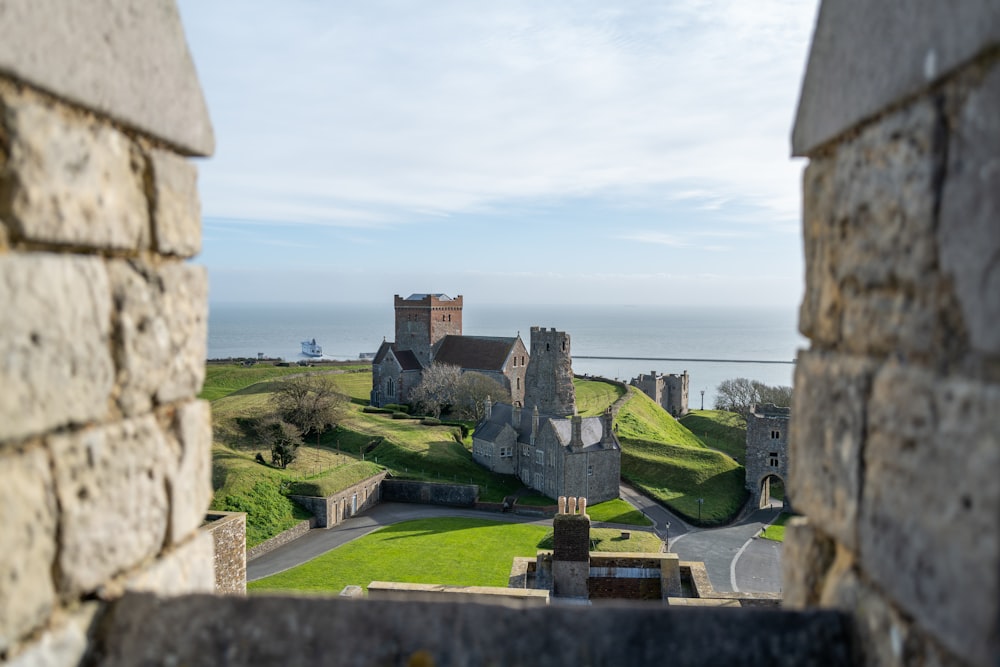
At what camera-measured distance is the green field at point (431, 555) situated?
23.8 m

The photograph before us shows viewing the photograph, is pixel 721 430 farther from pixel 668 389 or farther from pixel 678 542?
pixel 678 542

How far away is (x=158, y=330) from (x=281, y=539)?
91.1ft

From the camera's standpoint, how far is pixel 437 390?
52.8 metres

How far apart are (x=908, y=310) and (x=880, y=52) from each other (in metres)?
0.73

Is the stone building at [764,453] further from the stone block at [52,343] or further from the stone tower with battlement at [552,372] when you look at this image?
the stone block at [52,343]

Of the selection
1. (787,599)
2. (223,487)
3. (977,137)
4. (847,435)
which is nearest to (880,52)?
(977,137)

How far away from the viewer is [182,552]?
2.66m

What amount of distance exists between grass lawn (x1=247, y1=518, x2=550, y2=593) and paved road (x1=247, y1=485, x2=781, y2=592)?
0.96 m

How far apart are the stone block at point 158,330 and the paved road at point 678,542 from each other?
23594 mm

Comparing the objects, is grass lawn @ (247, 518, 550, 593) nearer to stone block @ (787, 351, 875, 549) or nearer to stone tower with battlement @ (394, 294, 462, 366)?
stone block @ (787, 351, 875, 549)

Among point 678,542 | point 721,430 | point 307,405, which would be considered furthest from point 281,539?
point 721,430

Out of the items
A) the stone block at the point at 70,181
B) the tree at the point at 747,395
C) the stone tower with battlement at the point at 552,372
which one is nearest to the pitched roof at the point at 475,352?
the stone tower with battlement at the point at 552,372

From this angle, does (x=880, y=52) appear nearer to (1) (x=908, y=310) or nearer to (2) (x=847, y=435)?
(1) (x=908, y=310)

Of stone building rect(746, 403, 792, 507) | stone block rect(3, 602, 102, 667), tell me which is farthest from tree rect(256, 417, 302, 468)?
stone block rect(3, 602, 102, 667)
